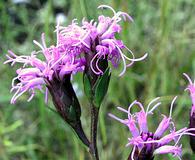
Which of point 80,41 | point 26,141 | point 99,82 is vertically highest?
point 80,41

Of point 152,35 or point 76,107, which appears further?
point 152,35

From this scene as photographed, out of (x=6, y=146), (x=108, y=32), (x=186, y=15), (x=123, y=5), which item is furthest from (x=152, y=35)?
(x=108, y=32)

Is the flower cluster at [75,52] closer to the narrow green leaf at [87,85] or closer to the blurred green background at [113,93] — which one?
the narrow green leaf at [87,85]

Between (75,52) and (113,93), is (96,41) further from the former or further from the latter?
(113,93)

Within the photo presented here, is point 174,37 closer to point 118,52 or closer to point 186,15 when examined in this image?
point 186,15

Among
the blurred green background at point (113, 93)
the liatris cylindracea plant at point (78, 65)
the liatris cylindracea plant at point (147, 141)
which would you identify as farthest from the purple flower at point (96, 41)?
the blurred green background at point (113, 93)

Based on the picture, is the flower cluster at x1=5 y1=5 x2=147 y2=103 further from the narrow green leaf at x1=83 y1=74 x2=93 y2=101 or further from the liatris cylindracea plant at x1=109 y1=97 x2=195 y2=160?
the liatris cylindracea plant at x1=109 y1=97 x2=195 y2=160
